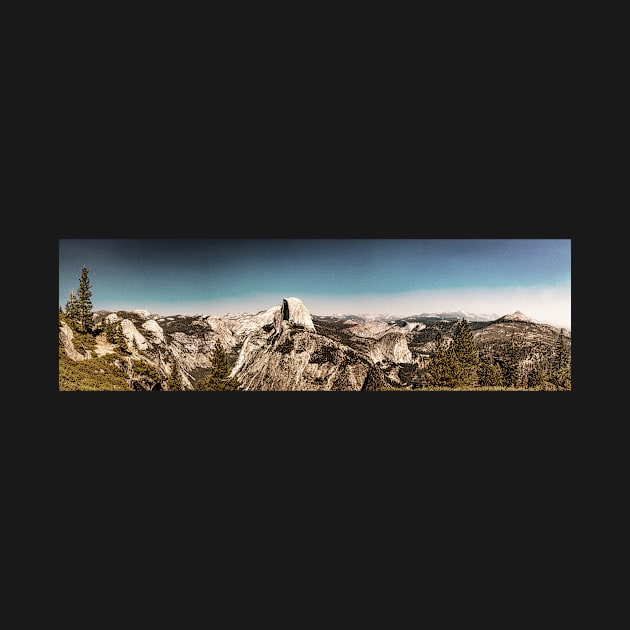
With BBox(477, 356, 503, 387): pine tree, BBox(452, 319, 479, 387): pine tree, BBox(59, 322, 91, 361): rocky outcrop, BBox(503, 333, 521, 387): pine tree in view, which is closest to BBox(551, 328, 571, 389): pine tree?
BBox(503, 333, 521, 387): pine tree

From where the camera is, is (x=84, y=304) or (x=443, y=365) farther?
(x=443, y=365)

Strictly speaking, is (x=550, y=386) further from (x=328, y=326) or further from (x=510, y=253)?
(x=328, y=326)

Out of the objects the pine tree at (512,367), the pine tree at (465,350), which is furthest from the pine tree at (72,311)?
the pine tree at (512,367)

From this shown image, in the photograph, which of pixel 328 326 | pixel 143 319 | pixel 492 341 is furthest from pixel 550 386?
pixel 143 319

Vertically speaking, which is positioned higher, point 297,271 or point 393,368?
point 297,271

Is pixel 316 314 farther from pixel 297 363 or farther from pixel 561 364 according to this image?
pixel 561 364

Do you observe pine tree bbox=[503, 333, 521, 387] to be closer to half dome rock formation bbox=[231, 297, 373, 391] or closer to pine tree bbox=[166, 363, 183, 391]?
half dome rock formation bbox=[231, 297, 373, 391]

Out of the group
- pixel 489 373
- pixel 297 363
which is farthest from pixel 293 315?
pixel 489 373
